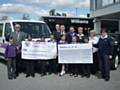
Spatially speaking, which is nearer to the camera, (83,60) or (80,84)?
(80,84)

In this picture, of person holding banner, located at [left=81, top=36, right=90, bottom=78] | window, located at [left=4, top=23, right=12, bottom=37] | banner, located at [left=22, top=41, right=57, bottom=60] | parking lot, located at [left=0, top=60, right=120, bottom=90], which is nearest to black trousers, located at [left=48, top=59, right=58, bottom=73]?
banner, located at [left=22, top=41, right=57, bottom=60]

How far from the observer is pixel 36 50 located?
1396 centimetres

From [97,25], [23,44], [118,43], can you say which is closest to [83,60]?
[23,44]

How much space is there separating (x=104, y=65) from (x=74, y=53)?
54.8 inches

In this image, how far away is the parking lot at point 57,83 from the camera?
430 inches

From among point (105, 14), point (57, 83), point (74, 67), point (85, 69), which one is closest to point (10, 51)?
point (57, 83)

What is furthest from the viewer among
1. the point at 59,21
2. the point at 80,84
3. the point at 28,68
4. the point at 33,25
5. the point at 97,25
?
the point at 97,25

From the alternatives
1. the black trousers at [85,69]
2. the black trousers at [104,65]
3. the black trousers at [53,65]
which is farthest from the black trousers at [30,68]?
the black trousers at [104,65]

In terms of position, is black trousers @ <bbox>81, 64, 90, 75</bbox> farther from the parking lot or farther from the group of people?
the parking lot

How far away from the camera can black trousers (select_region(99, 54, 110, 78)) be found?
12.8 meters

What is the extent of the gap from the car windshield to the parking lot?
270cm

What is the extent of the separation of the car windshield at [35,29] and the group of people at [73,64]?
1424 millimetres

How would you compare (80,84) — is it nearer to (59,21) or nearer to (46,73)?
(46,73)

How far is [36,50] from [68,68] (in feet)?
4.80
